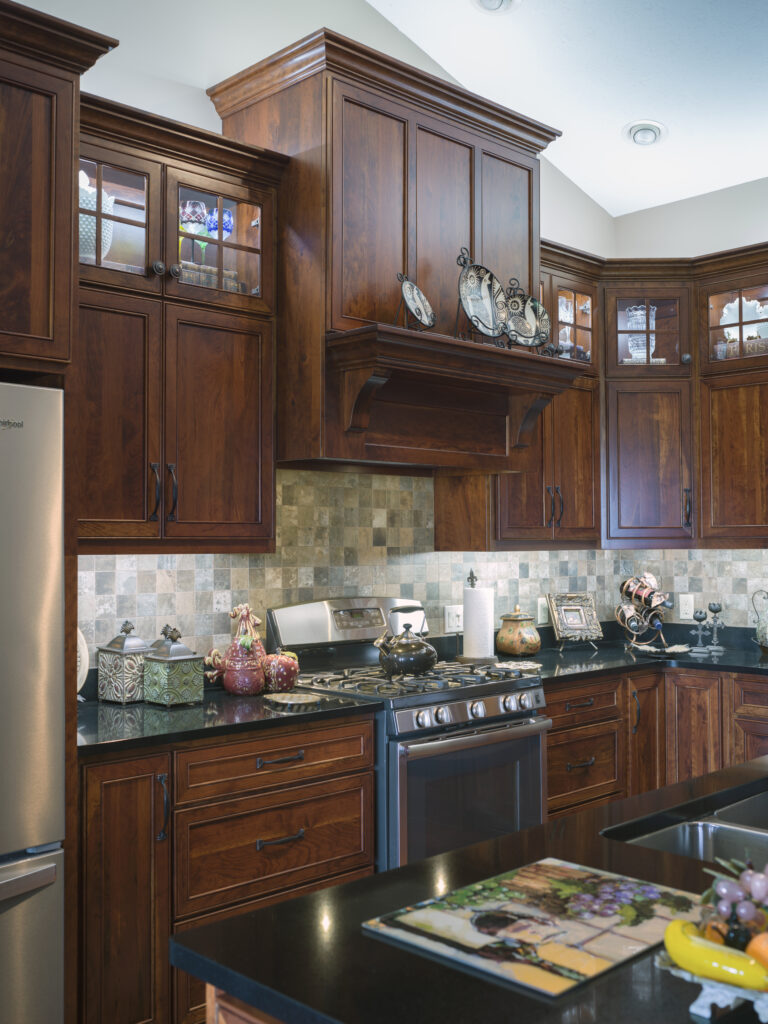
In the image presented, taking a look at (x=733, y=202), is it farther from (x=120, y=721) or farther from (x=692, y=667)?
(x=120, y=721)

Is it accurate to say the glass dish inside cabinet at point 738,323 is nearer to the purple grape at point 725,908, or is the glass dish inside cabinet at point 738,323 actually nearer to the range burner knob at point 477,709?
the range burner knob at point 477,709

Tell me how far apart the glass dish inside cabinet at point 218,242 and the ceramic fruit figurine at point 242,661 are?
1058 mm

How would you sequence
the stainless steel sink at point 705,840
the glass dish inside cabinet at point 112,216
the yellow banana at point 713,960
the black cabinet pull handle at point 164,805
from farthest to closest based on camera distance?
the glass dish inside cabinet at point 112,216
the black cabinet pull handle at point 164,805
the stainless steel sink at point 705,840
the yellow banana at point 713,960

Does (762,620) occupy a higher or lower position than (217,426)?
lower

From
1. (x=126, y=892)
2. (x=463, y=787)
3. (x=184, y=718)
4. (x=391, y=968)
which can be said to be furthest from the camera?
(x=463, y=787)

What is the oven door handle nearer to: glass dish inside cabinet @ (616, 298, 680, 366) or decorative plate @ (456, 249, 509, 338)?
decorative plate @ (456, 249, 509, 338)

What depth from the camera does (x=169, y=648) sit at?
2.91 metres

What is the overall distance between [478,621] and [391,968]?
2.83 meters

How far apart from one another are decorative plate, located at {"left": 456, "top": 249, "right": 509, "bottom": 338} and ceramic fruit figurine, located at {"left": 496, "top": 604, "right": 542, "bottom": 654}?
1.30m

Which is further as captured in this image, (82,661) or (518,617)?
(518,617)

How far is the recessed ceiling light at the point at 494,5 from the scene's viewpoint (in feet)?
12.2

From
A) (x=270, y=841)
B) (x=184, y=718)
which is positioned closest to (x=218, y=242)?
(x=184, y=718)

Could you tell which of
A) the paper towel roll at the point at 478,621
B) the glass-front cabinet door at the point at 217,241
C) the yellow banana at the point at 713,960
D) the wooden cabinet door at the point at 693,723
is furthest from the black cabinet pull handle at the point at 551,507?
the yellow banana at the point at 713,960

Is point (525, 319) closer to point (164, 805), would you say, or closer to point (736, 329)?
point (736, 329)
